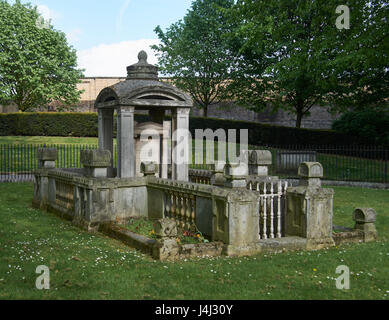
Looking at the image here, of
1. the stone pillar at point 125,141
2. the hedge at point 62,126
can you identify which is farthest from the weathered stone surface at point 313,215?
the hedge at point 62,126

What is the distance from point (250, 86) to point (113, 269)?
26.4m

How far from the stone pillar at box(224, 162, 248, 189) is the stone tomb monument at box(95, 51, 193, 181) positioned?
13.0 feet

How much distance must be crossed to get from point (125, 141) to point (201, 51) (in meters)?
22.7

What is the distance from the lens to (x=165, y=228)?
6844mm

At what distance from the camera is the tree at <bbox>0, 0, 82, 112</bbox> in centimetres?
3428

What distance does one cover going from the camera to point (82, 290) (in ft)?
17.7

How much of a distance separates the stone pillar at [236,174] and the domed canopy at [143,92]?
13.4 feet

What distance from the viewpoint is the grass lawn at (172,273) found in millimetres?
5352

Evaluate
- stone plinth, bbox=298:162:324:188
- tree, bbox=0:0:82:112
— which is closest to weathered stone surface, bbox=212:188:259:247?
stone plinth, bbox=298:162:324:188

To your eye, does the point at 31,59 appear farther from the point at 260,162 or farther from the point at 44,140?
the point at 260,162

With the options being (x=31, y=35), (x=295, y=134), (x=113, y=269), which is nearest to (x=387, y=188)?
(x=295, y=134)

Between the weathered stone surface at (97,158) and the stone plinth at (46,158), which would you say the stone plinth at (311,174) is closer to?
the weathered stone surface at (97,158)

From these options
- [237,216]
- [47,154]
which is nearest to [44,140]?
[47,154]

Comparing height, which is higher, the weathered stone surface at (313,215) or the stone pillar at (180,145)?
the stone pillar at (180,145)
